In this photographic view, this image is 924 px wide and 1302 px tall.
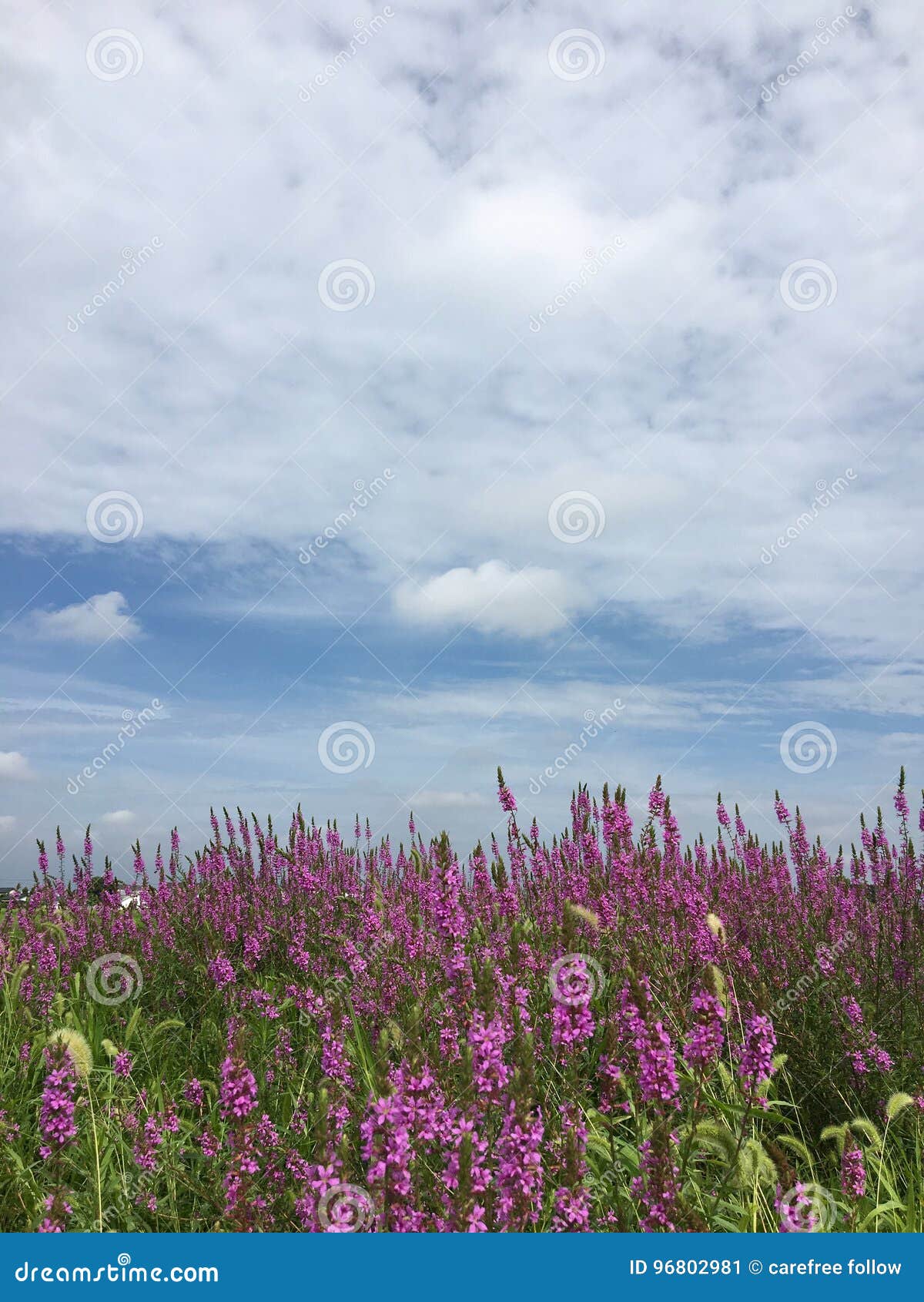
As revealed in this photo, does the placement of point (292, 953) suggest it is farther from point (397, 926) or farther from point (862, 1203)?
point (862, 1203)

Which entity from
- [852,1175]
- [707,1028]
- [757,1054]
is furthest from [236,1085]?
[852,1175]

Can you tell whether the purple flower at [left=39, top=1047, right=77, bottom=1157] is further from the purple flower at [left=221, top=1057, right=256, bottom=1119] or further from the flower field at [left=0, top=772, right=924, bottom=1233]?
the purple flower at [left=221, top=1057, right=256, bottom=1119]

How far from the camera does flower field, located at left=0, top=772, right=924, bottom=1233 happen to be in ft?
9.43

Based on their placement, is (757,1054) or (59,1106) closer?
(757,1054)

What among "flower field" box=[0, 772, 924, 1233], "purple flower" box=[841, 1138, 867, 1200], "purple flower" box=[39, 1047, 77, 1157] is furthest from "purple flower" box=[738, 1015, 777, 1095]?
"purple flower" box=[39, 1047, 77, 1157]

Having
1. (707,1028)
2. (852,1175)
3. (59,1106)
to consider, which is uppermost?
(707,1028)

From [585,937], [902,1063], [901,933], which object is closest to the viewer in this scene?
[902,1063]

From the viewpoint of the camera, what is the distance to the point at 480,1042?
2.94m

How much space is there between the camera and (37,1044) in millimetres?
5840

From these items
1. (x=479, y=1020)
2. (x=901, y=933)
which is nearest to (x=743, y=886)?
(x=901, y=933)

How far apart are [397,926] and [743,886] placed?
13.8 ft

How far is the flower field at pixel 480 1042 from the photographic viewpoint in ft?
9.43

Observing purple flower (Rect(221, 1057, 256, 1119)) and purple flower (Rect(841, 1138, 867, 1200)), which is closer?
purple flower (Rect(221, 1057, 256, 1119))

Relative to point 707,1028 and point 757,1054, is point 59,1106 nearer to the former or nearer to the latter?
point 707,1028
